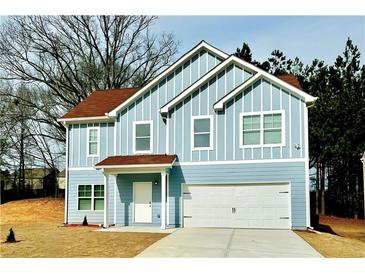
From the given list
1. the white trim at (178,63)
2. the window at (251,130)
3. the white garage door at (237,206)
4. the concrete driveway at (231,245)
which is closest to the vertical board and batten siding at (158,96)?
the white trim at (178,63)

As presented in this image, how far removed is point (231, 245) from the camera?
1323cm

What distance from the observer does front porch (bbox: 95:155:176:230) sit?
18734mm

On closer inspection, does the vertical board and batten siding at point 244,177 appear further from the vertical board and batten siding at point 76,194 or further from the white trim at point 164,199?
the vertical board and batten siding at point 76,194

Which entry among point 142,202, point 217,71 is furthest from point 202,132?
point 142,202

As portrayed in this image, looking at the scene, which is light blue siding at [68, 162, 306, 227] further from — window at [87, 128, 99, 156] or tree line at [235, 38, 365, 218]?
tree line at [235, 38, 365, 218]

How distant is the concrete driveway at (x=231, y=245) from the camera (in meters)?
11.8

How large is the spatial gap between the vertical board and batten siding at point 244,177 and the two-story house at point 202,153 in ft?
0.13

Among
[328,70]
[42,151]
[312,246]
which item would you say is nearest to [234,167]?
[312,246]

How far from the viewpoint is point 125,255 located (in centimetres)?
1171

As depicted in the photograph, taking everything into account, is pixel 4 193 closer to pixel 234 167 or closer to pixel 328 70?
pixel 234 167

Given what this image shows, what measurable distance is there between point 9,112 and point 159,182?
17.6 meters

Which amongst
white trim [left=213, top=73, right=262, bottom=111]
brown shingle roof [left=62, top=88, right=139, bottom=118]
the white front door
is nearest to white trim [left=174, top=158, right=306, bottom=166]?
the white front door

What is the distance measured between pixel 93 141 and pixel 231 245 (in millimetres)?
10476

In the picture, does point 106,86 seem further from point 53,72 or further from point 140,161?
point 140,161
